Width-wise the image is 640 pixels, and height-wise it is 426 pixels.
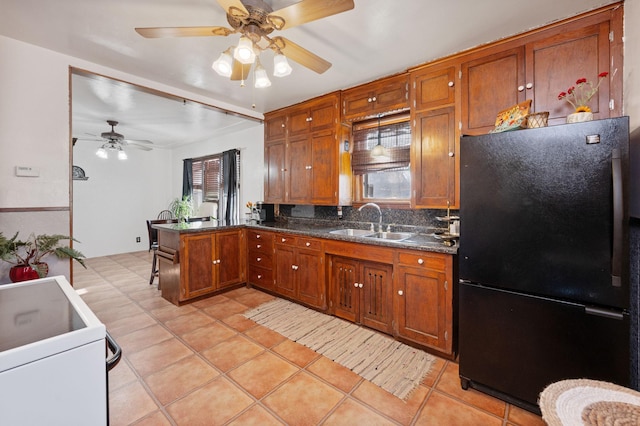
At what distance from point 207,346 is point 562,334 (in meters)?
2.50

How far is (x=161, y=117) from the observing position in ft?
14.1

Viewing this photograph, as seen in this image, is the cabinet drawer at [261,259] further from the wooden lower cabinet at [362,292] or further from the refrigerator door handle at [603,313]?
the refrigerator door handle at [603,313]

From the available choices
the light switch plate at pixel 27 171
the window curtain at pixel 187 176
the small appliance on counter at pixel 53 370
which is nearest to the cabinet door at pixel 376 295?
the small appliance on counter at pixel 53 370

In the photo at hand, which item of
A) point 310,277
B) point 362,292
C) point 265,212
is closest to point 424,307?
point 362,292

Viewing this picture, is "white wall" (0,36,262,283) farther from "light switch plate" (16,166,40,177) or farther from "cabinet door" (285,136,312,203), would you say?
"cabinet door" (285,136,312,203)

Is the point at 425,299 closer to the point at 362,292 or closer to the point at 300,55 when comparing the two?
the point at 362,292

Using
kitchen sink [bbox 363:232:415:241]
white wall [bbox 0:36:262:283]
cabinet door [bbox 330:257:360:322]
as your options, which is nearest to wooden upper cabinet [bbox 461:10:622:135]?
kitchen sink [bbox 363:232:415:241]

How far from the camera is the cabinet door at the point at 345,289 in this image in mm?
2740

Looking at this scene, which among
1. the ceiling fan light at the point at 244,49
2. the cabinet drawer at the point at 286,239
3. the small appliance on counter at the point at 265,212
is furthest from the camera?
the small appliance on counter at the point at 265,212

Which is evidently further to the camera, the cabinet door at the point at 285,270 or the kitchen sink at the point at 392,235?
the cabinet door at the point at 285,270

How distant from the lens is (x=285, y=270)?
3.31m

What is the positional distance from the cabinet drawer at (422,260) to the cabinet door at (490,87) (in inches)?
42.6

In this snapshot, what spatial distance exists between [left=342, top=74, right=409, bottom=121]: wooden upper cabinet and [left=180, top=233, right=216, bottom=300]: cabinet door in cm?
226

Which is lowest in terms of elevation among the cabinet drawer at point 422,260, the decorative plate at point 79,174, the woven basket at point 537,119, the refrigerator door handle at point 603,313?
the refrigerator door handle at point 603,313
